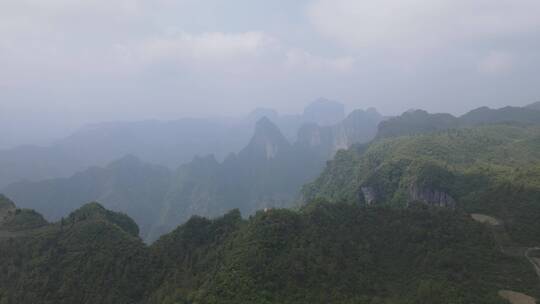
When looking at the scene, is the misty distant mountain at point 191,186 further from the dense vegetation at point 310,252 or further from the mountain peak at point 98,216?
the dense vegetation at point 310,252

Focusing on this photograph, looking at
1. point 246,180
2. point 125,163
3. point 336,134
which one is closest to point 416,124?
point 246,180

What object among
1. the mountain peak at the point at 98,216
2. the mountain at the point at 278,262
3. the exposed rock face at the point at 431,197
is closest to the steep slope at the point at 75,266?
the mountain at the point at 278,262

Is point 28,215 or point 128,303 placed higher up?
point 28,215

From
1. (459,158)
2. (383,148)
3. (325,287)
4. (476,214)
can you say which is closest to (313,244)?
(325,287)

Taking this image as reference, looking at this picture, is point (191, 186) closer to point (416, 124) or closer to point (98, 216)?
point (416, 124)

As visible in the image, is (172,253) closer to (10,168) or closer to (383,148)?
(383,148)
